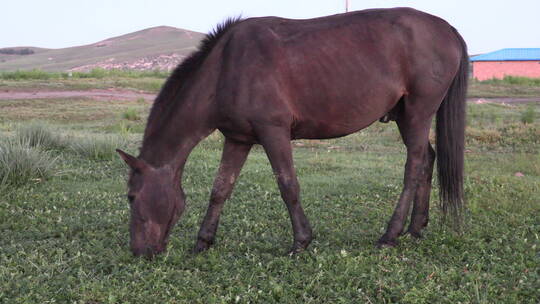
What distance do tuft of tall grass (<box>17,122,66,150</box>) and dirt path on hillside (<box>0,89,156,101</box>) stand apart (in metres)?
12.7

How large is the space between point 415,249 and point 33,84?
25.8m

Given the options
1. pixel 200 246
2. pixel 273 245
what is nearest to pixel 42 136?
pixel 200 246

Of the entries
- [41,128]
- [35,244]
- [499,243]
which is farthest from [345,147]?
[35,244]

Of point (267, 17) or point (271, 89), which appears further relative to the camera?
point (267, 17)

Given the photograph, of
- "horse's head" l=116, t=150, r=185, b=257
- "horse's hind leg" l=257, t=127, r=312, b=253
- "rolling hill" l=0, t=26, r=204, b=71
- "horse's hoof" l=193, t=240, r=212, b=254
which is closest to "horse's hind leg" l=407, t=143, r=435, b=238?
"horse's hind leg" l=257, t=127, r=312, b=253

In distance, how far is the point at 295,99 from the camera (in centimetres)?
477

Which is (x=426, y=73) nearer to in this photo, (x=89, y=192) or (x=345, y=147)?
(x=89, y=192)

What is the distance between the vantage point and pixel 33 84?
2712 centimetres

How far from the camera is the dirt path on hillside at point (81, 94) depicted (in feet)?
75.9

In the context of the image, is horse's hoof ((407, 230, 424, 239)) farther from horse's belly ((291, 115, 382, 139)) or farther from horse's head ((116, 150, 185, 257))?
horse's head ((116, 150, 185, 257))

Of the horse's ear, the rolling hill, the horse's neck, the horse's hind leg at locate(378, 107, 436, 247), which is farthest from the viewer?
the rolling hill

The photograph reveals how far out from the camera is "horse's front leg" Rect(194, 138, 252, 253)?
5.13m

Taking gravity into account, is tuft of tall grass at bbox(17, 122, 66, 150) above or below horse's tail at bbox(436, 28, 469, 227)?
below

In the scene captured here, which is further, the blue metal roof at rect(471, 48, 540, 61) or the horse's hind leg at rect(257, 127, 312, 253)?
the blue metal roof at rect(471, 48, 540, 61)
